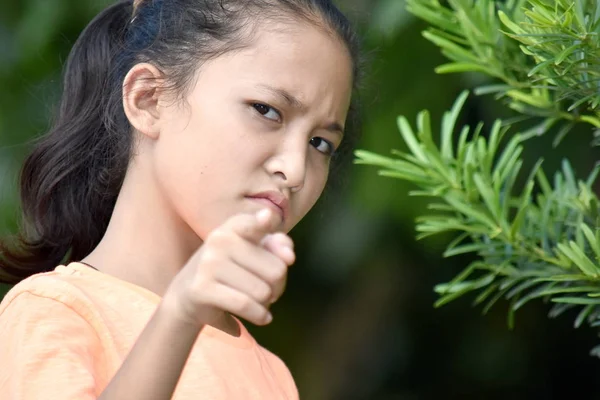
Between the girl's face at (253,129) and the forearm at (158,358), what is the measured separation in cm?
24

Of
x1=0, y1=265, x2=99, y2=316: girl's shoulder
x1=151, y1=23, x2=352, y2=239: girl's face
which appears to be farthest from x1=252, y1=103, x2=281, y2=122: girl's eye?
x1=0, y1=265, x2=99, y2=316: girl's shoulder

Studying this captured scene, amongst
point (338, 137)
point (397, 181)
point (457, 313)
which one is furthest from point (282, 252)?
point (457, 313)

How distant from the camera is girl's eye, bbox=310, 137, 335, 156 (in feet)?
3.36

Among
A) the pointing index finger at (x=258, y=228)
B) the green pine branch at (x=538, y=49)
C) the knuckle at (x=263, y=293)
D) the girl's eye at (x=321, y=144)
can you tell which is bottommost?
the knuckle at (x=263, y=293)

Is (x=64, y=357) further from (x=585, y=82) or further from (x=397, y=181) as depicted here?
(x=397, y=181)

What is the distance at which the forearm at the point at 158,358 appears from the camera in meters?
0.72

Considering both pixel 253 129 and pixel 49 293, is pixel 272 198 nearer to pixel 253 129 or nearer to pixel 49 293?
pixel 253 129

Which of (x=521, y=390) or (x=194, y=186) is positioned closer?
(x=194, y=186)

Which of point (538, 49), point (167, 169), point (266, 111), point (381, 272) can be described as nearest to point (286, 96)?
point (266, 111)

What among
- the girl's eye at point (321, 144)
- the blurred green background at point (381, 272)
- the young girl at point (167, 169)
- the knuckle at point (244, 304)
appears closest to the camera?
the knuckle at point (244, 304)

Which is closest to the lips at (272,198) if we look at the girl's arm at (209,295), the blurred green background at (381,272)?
the girl's arm at (209,295)

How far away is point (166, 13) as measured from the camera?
1.11 m

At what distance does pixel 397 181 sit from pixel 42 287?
0.65 metres

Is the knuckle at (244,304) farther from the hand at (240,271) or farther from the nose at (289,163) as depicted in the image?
the nose at (289,163)
